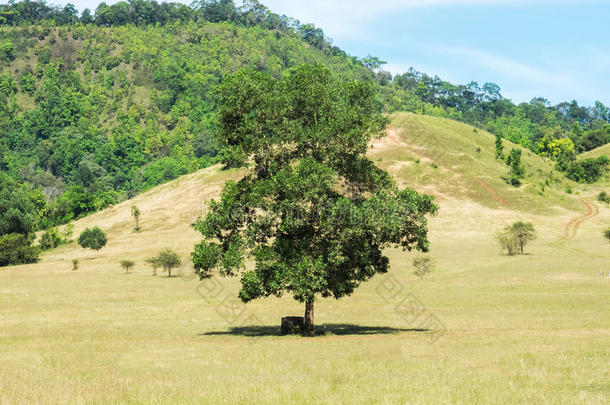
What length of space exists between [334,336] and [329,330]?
431cm

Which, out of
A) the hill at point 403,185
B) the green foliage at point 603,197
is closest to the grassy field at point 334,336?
the hill at point 403,185

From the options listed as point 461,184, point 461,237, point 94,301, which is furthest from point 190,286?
point 461,184

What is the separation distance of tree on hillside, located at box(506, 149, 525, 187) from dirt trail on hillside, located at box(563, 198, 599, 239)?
17.8 meters

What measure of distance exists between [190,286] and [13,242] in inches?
1908

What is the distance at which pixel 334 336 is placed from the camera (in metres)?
37.7

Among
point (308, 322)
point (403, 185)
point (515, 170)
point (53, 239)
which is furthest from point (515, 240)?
point (53, 239)

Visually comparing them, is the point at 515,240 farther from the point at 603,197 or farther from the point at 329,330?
the point at 603,197

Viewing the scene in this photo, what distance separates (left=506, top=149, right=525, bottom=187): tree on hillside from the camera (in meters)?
175

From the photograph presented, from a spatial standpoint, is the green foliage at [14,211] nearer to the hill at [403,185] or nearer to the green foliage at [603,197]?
the hill at [403,185]

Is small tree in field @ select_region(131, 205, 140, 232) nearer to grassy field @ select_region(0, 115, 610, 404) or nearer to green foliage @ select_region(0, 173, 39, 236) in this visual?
green foliage @ select_region(0, 173, 39, 236)

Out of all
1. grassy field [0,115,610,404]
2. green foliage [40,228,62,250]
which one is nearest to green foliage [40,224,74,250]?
green foliage [40,228,62,250]

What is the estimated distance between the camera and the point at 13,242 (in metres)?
110

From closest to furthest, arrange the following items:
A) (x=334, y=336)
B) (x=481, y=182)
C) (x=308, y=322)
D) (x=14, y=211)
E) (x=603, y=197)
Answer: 1. (x=334, y=336)
2. (x=308, y=322)
3. (x=14, y=211)
4. (x=603, y=197)
5. (x=481, y=182)

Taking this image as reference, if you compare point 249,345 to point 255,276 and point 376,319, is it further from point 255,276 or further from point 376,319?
point 376,319
